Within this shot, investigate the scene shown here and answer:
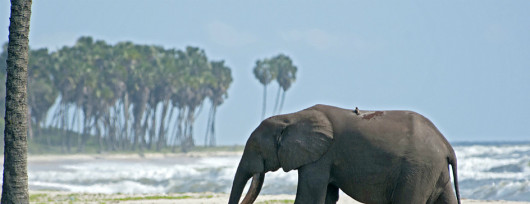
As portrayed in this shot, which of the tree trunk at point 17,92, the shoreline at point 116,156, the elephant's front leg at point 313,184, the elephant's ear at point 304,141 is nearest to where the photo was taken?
the elephant's front leg at point 313,184

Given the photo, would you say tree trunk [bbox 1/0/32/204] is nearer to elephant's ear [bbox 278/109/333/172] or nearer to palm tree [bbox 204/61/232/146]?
elephant's ear [bbox 278/109/333/172]

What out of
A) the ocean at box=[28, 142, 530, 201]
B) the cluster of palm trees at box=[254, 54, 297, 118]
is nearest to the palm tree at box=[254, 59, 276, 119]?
the cluster of palm trees at box=[254, 54, 297, 118]

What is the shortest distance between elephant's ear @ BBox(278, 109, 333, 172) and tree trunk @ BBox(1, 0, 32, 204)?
153 inches

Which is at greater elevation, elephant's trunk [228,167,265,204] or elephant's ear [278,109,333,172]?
elephant's ear [278,109,333,172]

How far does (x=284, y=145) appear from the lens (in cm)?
1118

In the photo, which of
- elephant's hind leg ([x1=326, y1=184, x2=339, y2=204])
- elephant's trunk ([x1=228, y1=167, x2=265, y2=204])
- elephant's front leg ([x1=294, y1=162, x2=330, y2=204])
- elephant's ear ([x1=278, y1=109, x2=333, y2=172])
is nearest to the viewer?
elephant's front leg ([x1=294, y1=162, x2=330, y2=204])

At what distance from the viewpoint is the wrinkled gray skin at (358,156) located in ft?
36.3

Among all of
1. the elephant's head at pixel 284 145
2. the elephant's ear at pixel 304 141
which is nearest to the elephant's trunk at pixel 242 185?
the elephant's head at pixel 284 145

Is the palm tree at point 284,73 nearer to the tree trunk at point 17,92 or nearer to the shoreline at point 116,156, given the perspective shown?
the shoreline at point 116,156

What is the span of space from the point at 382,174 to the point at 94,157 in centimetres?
8642

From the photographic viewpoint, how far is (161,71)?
115 m

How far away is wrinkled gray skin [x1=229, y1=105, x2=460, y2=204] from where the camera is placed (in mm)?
11062

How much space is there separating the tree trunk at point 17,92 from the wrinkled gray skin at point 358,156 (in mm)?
3426

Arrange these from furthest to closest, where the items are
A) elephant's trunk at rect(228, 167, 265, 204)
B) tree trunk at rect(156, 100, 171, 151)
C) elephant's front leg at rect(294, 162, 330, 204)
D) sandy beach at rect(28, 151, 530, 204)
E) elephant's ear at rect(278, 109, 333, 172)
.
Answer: tree trunk at rect(156, 100, 171, 151), sandy beach at rect(28, 151, 530, 204), elephant's trunk at rect(228, 167, 265, 204), elephant's ear at rect(278, 109, 333, 172), elephant's front leg at rect(294, 162, 330, 204)
